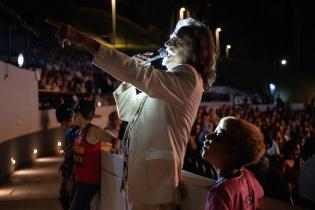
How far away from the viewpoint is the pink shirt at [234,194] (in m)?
2.59

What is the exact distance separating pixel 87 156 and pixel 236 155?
2912mm

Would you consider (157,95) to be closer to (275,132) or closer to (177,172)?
(177,172)

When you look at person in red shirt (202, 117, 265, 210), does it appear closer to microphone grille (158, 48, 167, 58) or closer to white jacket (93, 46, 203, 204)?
white jacket (93, 46, 203, 204)

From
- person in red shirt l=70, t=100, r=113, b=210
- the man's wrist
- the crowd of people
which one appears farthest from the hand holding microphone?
person in red shirt l=70, t=100, r=113, b=210

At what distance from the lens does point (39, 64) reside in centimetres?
2061

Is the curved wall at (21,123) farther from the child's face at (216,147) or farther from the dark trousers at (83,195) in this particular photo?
the child's face at (216,147)

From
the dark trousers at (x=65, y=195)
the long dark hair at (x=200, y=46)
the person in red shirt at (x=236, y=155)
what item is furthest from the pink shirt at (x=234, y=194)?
the dark trousers at (x=65, y=195)

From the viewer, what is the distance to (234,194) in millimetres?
2633

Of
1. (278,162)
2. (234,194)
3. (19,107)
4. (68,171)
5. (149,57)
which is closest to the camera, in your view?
(234,194)

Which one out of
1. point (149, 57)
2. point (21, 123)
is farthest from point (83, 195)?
point (21, 123)

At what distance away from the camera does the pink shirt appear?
2.59 meters

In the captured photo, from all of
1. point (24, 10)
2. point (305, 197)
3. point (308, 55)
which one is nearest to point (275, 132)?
point (305, 197)

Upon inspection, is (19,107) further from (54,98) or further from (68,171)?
(68,171)

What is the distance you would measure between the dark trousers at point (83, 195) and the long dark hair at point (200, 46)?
2.33m
